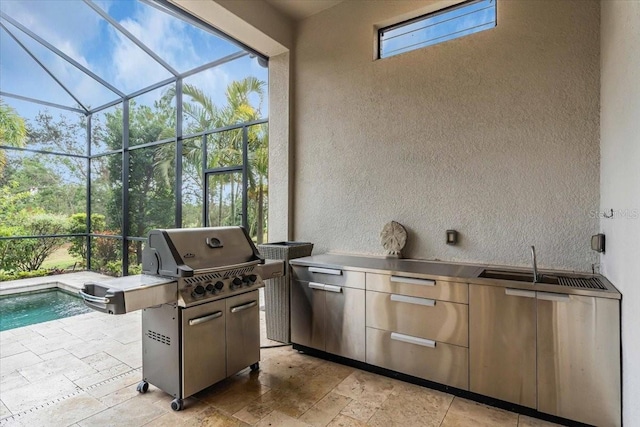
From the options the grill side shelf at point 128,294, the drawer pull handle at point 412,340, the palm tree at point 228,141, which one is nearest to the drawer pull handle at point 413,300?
the drawer pull handle at point 412,340

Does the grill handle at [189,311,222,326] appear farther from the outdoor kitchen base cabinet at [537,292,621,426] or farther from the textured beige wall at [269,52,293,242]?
the outdoor kitchen base cabinet at [537,292,621,426]

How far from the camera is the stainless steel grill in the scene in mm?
2105

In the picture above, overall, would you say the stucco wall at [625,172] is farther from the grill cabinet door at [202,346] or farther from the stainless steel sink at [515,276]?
the grill cabinet door at [202,346]

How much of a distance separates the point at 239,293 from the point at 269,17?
3226 millimetres

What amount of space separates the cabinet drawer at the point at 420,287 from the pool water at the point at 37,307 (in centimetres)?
515

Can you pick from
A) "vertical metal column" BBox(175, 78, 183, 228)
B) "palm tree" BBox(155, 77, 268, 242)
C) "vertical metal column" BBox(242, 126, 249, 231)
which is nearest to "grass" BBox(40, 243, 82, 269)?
"vertical metal column" BBox(175, 78, 183, 228)

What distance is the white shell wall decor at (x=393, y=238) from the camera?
3304mm

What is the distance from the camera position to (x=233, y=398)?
2.42 metres

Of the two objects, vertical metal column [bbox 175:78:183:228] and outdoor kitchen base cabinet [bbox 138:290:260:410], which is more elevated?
vertical metal column [bbox 175:78:183:228]

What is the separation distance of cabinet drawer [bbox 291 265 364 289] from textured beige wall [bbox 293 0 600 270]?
734 mm

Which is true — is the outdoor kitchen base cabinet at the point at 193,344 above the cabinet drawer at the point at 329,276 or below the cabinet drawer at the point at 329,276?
below

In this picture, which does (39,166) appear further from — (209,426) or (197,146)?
(209,426)

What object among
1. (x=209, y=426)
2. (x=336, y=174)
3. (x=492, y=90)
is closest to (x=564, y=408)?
(x=209, y=426)

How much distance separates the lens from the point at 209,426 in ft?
6.86
